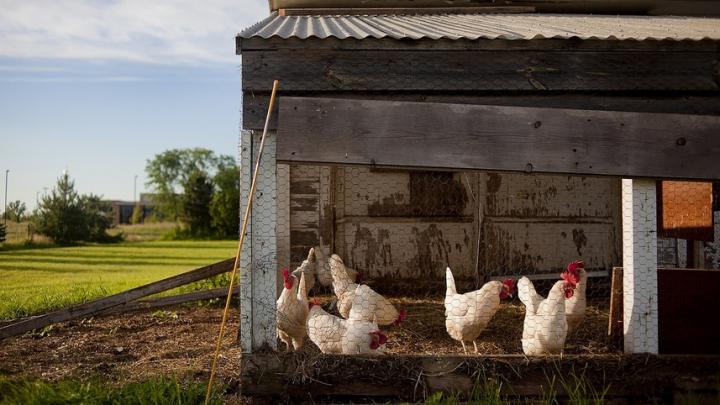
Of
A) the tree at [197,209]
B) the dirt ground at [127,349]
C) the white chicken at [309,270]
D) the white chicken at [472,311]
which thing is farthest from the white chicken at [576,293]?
the tree at [197,209]

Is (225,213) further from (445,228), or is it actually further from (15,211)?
(445,228)

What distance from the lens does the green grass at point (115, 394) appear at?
3.41 meters

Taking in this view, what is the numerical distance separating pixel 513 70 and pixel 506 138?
507 millimetres

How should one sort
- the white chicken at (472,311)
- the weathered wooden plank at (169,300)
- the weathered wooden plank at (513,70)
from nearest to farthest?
the weathered wooden plank at (513,70) → the white chicken at (472,311) → the weathered wooden plank at (169,300)

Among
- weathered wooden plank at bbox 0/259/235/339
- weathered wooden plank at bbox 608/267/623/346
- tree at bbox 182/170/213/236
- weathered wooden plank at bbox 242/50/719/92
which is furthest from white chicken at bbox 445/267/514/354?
tree at bbox 182/170/213/236

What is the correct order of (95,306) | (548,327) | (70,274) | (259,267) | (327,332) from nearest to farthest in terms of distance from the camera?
(259,267), (548,327), (327,332), (95,306), (70,274)

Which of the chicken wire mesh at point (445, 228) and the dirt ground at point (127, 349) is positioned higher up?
the chicken wire mesh at point (445, 228)

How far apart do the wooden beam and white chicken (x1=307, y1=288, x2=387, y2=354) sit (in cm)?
414

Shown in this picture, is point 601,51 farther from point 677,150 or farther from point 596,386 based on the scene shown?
point 596,386

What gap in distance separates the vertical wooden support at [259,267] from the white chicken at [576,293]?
2108 mm

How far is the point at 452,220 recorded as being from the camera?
7715 mm

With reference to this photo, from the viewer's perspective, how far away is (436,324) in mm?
5750

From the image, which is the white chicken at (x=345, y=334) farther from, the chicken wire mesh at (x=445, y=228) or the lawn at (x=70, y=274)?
the lawn at (x=70, y=274)

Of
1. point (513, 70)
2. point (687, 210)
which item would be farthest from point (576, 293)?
point (513, 70)
